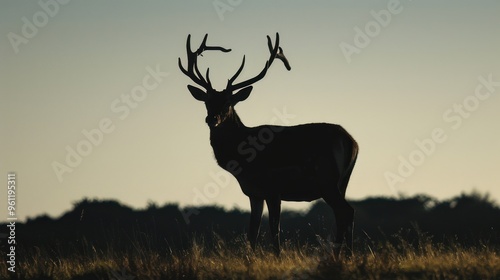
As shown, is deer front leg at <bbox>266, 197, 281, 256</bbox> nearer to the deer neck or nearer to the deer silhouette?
the deer silhouette

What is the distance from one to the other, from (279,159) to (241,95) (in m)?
1.49

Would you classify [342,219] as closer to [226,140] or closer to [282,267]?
[226,140]

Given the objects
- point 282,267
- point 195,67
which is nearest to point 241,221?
point 195,67

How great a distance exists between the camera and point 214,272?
49.5 ft

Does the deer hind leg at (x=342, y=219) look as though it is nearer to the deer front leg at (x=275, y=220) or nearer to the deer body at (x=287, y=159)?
the deer body at (x=287, y=159)

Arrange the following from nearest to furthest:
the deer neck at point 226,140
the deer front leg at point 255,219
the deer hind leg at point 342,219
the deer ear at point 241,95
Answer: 1. the deer hind leg at point 342,219
2. the deer front leg at point 255,219
3. the deer neck at point 226,140
4. the deer ear at point 241,95

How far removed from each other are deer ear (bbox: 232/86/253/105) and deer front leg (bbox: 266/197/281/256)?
2.04m

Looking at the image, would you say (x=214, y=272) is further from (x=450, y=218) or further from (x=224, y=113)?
(x=450, y=218)

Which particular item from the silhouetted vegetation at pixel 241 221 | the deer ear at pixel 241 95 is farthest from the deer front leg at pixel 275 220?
the silhouetted vegetation at pixel 241 221

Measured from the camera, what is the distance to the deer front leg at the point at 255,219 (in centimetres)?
1855

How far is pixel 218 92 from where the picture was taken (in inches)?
765

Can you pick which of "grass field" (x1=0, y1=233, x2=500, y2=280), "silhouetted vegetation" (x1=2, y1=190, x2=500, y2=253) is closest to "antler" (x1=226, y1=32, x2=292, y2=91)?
"grass field" (x1=0, y1=233, x2=500, y2=280)

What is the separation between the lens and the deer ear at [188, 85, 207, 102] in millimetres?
19852

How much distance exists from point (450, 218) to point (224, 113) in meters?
25.9
